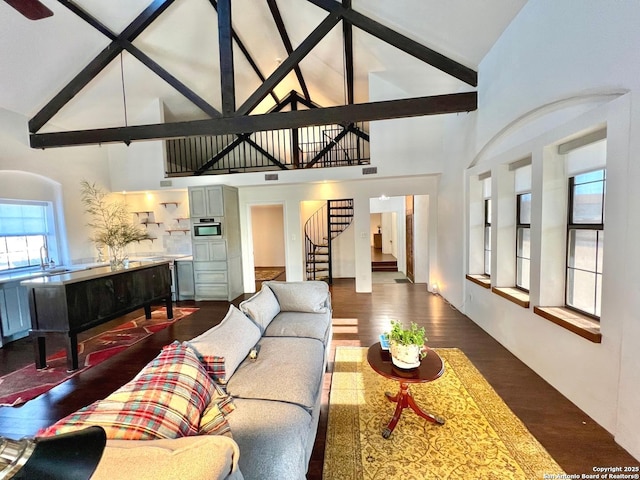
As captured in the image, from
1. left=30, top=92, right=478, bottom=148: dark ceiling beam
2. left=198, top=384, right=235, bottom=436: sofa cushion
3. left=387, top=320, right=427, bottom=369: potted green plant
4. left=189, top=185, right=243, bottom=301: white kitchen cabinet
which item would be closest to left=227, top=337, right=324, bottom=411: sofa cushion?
left=198, top=384, right=235, bottom=436: sofa cushion

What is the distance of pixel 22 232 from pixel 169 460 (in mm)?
6116

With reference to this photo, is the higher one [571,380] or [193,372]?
[193,372]

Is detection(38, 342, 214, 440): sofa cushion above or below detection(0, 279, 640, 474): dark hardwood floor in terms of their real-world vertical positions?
above

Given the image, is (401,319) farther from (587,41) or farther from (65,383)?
(65,383)

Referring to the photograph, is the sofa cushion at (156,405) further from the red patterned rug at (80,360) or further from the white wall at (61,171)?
the white wall at (61,171)

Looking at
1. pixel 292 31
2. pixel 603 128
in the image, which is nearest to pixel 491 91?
pixel 603 128

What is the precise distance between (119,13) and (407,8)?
424 cm

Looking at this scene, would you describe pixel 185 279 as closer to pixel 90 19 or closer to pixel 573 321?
pixel 90 19

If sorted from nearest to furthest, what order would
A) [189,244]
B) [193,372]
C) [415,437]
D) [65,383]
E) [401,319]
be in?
[193,372]
[415,437]
[65,383]
[401,319]
[189,244]

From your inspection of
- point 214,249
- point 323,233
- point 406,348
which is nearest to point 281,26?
point 214,249

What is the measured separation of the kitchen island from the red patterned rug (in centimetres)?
14

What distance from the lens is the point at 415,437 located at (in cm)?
204

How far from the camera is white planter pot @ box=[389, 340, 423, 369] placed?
2029 millimetres

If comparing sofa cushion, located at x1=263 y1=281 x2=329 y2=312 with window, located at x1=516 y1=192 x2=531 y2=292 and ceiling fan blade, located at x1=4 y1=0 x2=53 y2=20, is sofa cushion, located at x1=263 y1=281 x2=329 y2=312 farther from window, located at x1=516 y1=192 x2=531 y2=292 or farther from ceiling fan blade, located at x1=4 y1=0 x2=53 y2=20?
ceiling fan blade, located at x1=4 y1=0 x2=53 y2=20
